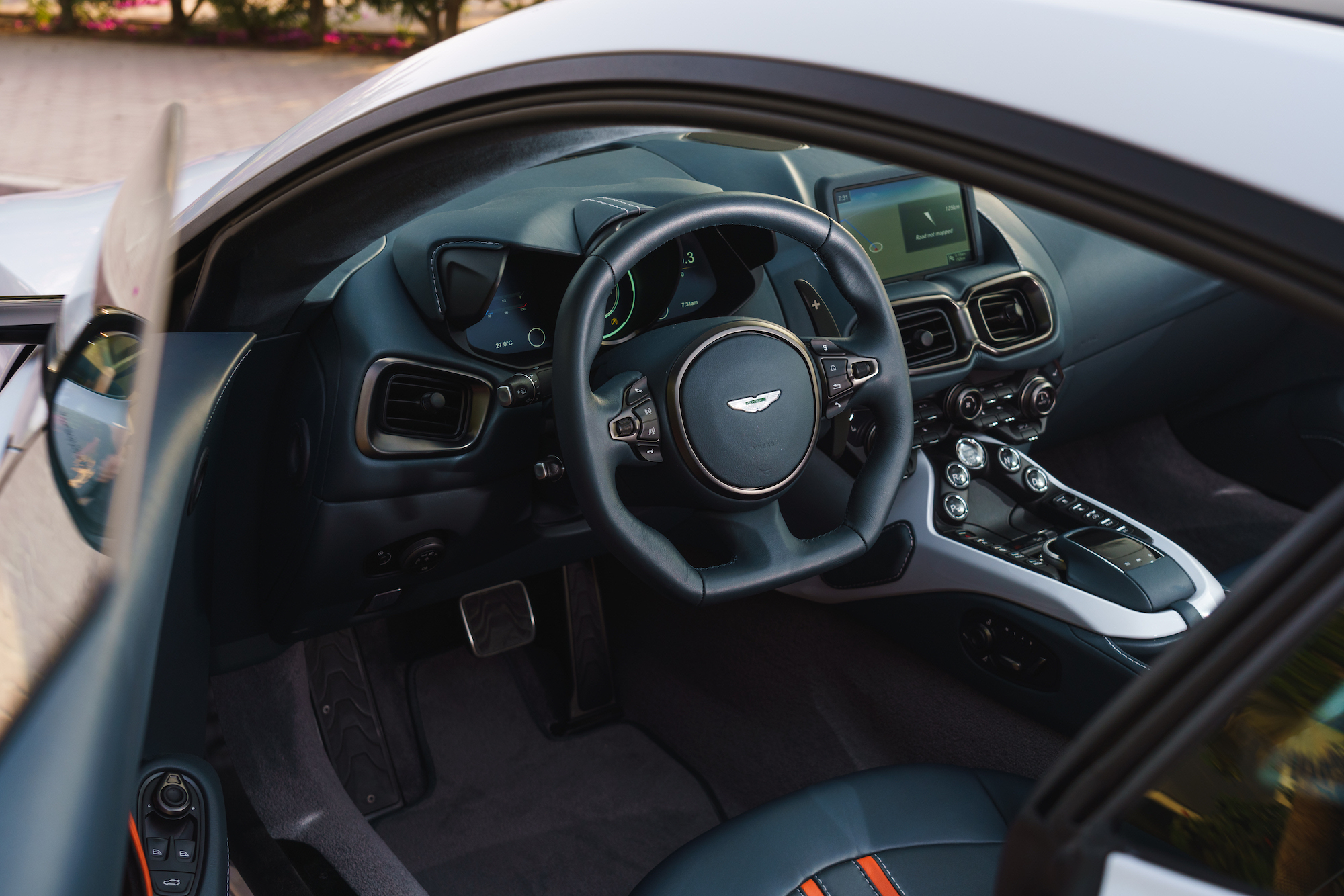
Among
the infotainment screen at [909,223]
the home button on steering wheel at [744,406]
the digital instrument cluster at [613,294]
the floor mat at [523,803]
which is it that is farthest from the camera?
the infotainment screen at [909,223]

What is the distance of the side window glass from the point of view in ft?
1.85

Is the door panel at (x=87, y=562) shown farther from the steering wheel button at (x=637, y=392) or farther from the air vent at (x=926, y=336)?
the air vent at (x=926, y=336)

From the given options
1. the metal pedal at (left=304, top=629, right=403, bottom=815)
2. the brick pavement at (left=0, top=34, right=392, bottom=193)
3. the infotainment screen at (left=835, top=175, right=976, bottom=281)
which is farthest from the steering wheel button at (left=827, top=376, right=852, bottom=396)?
the brick pavement at (left=0, top=34, right=392, bottom=193)

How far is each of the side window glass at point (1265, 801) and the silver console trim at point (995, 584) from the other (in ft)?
3.74

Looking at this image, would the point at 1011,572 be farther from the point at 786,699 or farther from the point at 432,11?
the point at 432,11

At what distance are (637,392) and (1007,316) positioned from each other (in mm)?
1156

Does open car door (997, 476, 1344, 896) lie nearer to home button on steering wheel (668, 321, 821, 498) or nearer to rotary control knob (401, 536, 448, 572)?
home button on steering wheel (668, 321, 821, 498)

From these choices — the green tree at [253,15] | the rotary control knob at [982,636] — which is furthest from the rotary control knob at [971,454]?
the green tree at [253,15]

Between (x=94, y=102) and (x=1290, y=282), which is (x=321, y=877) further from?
(x=94, y=102)

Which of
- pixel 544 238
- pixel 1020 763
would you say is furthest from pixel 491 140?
pixel 1020 763

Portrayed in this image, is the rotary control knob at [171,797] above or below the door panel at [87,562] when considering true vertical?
below

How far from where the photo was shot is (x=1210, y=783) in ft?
1.90

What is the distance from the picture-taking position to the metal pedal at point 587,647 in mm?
2361

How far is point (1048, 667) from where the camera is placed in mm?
1775
